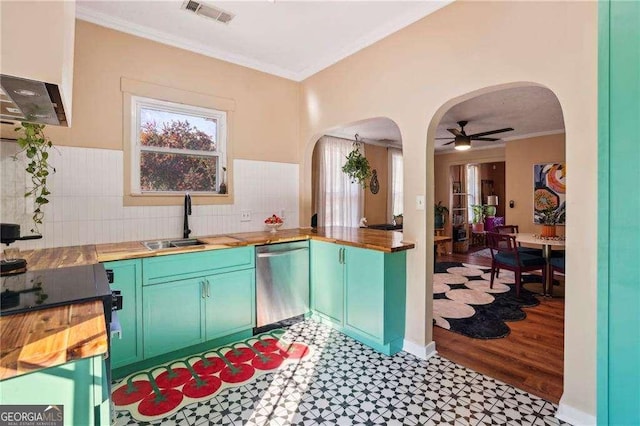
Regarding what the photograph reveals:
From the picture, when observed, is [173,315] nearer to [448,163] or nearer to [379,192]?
[379,192]

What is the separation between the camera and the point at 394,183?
705 centimetres

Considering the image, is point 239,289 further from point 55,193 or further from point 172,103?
point 172,103

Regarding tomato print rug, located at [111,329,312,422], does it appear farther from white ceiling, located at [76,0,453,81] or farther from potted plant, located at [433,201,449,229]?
potted plant, located at [433,201,449,229]

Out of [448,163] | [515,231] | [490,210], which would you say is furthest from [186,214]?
[490,210]

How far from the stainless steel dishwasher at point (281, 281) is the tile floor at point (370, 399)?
69 centimetres

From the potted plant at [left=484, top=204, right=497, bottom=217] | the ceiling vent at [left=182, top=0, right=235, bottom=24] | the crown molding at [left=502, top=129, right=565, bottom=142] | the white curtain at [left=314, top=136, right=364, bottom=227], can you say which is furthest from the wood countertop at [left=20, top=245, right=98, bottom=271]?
the potted plant at [left=484, top=204, right=497, bottom=217]

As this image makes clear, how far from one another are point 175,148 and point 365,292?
7.66 feet

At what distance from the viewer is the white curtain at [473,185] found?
29.6ft

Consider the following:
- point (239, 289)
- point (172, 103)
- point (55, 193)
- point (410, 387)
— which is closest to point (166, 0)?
point (172, 103)

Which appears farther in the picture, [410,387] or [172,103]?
[172,103]

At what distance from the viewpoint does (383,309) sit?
249 centimetres

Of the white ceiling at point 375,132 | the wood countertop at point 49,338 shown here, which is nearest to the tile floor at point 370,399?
the wood countertop at point 49,338

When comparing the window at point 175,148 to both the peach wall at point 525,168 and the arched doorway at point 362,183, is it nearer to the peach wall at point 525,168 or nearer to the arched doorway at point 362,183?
the arched doorway at point 362,183

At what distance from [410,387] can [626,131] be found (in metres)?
Answer: 1.88
